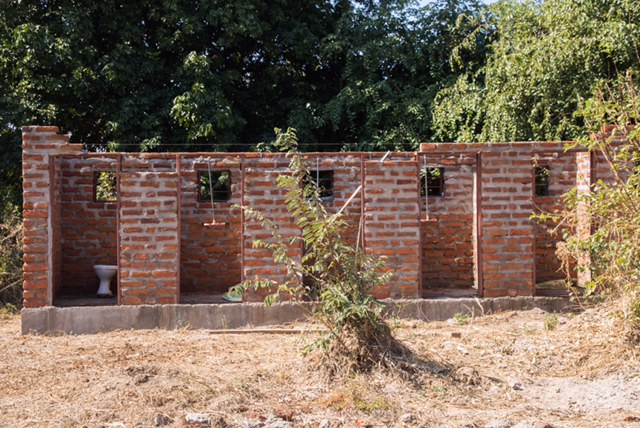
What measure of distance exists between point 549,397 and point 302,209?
2.50 meters

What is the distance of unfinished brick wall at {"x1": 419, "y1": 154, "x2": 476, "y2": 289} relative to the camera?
9.73 m

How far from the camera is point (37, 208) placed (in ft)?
25.9

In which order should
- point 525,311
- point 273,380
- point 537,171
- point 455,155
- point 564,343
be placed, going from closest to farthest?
point 273,380 < point 564,343 < point 525,311 < point 455,155 < point 537,171

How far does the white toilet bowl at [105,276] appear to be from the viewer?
8797 millimetres

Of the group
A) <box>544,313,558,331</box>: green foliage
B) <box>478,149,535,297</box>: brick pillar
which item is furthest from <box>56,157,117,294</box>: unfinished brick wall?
<box>544,313,558,331</box>: green foliage

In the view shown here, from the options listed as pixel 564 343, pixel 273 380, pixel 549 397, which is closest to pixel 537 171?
pixel 564 343

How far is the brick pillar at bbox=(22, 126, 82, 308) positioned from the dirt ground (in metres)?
1.02

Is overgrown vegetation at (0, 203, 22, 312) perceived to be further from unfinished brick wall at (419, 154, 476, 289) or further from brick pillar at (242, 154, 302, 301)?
unfinished brick wall at (419, 154, 476, 289)

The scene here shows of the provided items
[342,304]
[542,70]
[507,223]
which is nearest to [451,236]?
[507,223]

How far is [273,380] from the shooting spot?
5574 mm

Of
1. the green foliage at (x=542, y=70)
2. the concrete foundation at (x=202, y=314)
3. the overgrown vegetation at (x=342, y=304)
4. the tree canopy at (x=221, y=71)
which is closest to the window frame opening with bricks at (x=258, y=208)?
the concrete foundation at (x=202, y=314)

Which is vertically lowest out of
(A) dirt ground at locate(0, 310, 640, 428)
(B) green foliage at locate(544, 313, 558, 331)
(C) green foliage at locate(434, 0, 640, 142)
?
(A) dirt ground at locate(0, 310, 640, 428)

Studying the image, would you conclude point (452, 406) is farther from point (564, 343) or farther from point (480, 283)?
point (480, 283)

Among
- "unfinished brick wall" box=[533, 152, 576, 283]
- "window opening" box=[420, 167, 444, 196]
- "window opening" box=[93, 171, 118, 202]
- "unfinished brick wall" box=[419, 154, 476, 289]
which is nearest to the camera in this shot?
"unfinished brick wall" box=[533, 152, 576, 283]
